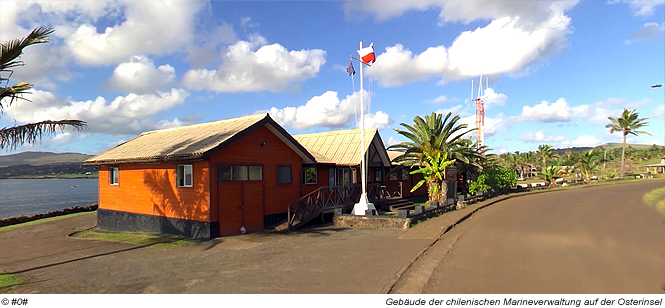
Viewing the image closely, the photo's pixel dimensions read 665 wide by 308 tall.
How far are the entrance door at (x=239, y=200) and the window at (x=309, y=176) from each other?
129 inches

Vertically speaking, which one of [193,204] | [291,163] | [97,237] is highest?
[291,163]

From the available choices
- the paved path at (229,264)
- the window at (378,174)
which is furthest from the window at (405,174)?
the paved path at (229,264)

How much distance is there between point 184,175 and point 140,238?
3101mm

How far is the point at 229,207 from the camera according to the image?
1502 cm

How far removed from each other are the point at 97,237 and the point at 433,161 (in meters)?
16.8

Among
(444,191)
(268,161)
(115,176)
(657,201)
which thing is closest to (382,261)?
(268,161)

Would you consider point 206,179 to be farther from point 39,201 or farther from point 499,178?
point 39,201

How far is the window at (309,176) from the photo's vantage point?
1945 centimetres

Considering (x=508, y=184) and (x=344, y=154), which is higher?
(x=344, y=154)

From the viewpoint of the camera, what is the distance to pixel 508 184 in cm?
3262

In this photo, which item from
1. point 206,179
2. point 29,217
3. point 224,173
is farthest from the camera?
point 29,217
